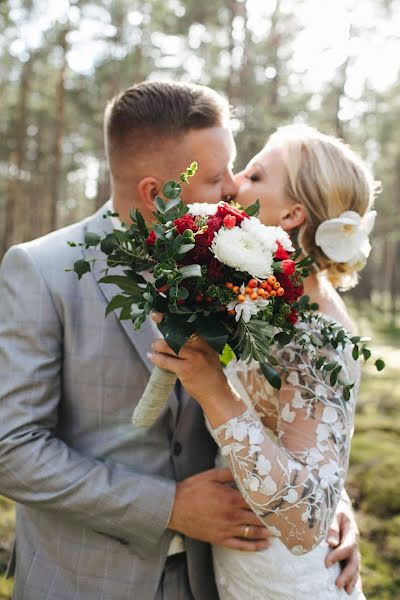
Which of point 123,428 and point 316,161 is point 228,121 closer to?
point 316,161

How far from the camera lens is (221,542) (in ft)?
6.97

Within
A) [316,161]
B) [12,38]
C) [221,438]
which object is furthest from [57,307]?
[12,38]

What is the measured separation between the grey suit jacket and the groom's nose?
2.11ft

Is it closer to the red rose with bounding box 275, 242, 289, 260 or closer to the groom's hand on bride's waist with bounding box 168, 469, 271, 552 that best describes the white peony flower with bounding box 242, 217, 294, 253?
the red rose with bounding box 275, 242, 289, 260

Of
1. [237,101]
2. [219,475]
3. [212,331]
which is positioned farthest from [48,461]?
[237,101]

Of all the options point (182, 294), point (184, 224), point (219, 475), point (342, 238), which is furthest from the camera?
point (342, 238)

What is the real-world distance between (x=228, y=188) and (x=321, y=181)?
408 millimetres

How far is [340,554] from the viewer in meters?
2.28

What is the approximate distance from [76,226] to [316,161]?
1.08 meters

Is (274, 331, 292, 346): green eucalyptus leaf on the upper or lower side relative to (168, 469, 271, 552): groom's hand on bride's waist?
upper

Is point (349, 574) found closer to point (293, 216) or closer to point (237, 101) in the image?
point (293, 216)

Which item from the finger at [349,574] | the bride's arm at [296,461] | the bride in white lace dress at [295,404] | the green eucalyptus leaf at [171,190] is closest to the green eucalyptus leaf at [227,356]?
the bride in white lace dress at [295,404]

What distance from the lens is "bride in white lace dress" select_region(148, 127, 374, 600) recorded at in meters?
1.77

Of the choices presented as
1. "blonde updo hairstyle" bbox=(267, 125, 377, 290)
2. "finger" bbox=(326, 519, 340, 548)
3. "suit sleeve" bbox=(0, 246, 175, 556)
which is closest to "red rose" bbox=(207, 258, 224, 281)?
"suit sleeve" bbox=(0, 246, 175, 556)
